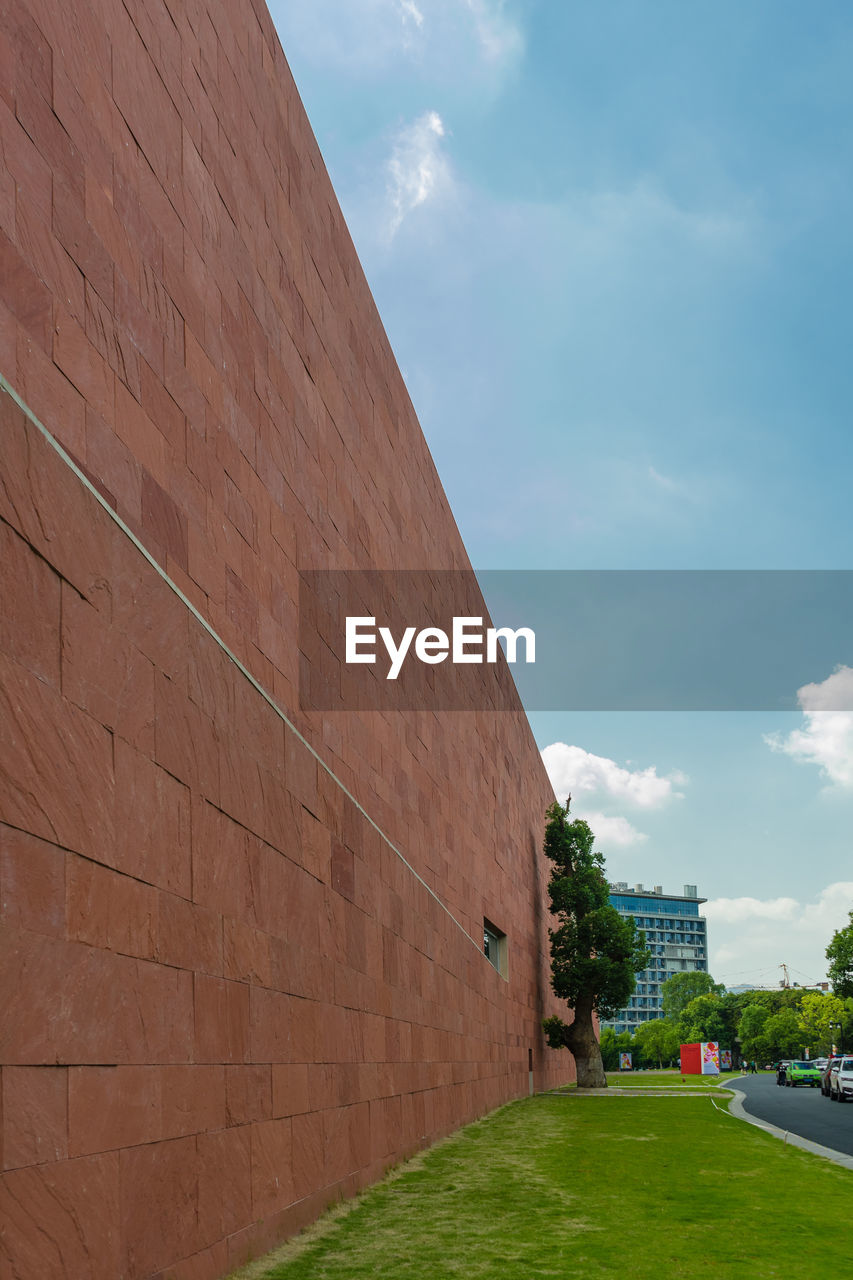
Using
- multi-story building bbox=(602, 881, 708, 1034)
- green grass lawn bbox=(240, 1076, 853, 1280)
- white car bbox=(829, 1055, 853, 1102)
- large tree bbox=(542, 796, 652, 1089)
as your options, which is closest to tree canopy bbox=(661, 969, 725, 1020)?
multi-story building bbox=(602, 881, 708, 1034)

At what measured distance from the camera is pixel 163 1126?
6562mm

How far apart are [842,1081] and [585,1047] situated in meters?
9.55

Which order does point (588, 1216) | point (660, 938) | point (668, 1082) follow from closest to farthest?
1. point (588, 1216)
2. point (668, 1082)
3. point (660, 938)

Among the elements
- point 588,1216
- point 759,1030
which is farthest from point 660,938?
point 588,1216

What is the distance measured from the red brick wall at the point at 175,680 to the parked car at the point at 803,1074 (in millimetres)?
42429

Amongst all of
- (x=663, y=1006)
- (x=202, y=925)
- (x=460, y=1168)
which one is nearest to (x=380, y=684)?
(x=460, y=1168)

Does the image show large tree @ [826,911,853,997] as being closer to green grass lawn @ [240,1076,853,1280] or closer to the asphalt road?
the asphalt road

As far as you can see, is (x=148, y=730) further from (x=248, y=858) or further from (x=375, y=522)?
(x=375, y=522)

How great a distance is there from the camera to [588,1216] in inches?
431

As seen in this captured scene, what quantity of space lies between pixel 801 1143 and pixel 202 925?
16.0 metres

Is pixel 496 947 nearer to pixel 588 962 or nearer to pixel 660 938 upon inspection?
pixel 588 962

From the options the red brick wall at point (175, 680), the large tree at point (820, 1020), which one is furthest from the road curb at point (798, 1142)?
the large tree at point (820, 1020)
